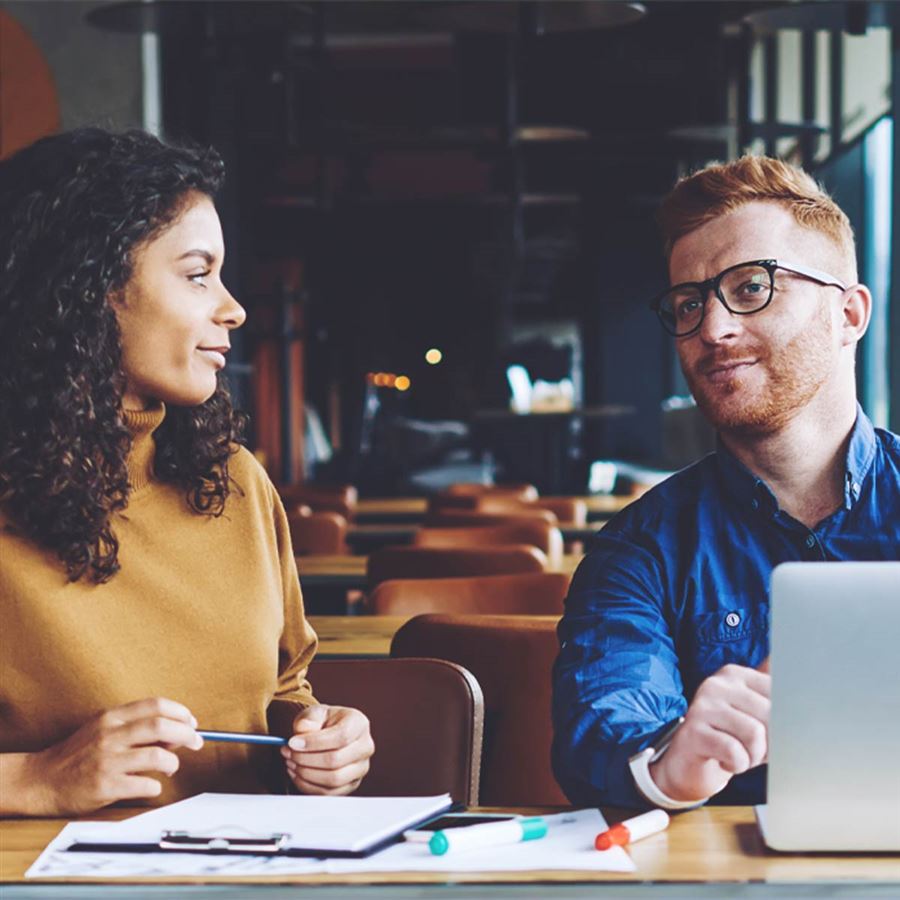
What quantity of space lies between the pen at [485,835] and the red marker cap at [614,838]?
69 mm

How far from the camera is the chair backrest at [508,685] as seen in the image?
92.6 inches

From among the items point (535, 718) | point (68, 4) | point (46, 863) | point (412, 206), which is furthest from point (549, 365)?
point (46, 863)

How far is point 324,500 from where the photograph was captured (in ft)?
23.0

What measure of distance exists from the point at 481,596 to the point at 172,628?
5.16ft

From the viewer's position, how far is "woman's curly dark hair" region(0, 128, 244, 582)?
5.89 feet

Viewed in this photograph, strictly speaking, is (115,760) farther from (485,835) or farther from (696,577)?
(696,577)

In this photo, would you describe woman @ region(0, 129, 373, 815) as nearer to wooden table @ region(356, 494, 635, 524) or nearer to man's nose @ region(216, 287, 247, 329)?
man's nose @ region(216, 287, 247, 329)

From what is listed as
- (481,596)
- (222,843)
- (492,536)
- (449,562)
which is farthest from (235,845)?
(492,536)

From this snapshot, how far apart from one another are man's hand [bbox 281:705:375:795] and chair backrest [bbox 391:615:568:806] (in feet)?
1.68

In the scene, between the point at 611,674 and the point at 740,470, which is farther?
the point at 740,470

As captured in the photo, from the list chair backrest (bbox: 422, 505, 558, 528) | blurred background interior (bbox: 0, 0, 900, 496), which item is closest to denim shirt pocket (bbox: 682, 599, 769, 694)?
blurred background interior (bbox: 0, 0, 900, 496)

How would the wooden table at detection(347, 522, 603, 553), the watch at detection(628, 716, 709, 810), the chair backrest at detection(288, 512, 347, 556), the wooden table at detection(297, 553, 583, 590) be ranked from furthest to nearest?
the wooden table at detection(347, 522, 603, 553)
the chair backrest at detection(288, 512, 347, 556)
the wooden table at detection(297, 553, 583, 590)
the watch at detection(628, 716, 709, 810)

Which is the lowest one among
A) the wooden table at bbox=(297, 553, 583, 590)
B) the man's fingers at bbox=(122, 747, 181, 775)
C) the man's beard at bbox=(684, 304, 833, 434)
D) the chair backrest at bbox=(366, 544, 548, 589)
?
the wooden table at bbox=(297, 553, 583, 590)

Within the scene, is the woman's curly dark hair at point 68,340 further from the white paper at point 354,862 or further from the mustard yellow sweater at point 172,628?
the white paper at point 354,862
